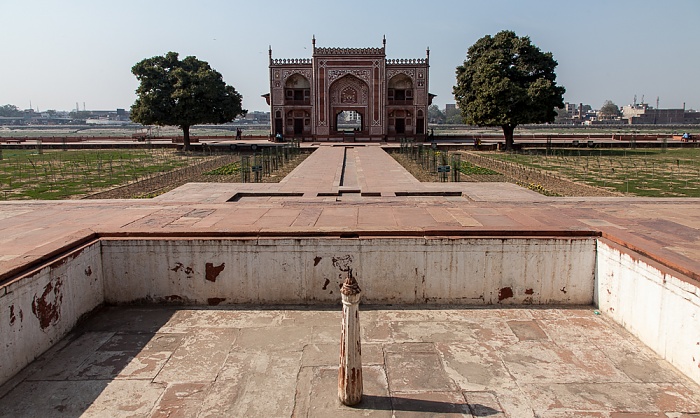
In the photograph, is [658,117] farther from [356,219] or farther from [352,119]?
[356,219]

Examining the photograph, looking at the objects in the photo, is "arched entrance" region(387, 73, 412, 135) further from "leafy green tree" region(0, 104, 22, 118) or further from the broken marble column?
"leafy green tree" region(0, 104, 22, 118)

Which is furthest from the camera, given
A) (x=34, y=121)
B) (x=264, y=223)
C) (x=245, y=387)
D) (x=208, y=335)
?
(x=34, y=121)

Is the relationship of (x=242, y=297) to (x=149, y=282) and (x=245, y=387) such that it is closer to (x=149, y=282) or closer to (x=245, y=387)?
(x=149, y=282)

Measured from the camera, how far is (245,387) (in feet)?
12.9

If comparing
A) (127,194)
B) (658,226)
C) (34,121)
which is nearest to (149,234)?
(658,226)

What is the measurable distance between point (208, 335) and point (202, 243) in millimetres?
1103

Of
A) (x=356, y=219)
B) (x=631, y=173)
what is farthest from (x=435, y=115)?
(x=356, y=219)

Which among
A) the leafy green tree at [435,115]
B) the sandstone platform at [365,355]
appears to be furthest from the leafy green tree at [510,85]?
the leafy green tree at [435,115]

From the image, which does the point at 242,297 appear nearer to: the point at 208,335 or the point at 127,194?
the point at 208,335

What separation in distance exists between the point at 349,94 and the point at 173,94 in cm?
1572

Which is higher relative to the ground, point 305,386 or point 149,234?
point 149,234

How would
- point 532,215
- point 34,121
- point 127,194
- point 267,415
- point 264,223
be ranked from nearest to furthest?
point 267,415 < point 264,223 < point 532,215 < point 127,194 < point 34,121

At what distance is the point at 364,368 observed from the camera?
421 centimetres

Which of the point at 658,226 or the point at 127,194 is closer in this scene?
the point at 658,226
